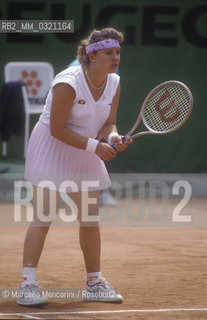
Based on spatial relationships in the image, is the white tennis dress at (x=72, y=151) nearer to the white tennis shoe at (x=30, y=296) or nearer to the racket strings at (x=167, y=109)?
the racket strings at (x=167, y=109)

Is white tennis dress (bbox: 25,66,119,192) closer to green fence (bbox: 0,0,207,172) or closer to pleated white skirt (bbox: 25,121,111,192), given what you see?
pleated white skirt (bbox: 25,121,111,192)

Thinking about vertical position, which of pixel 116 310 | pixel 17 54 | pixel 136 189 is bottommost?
pixel 136 189

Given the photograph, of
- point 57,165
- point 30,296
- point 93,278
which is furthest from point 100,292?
point 57,165

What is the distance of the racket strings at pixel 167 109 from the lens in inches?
167

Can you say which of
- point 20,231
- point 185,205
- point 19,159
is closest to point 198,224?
point 185,205

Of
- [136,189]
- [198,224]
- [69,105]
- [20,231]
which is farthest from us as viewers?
[136,189]

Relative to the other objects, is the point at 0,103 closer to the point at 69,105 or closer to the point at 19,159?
the point at 19,159

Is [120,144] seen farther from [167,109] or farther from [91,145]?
[167,109]

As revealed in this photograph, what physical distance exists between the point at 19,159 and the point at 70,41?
4.71 feet

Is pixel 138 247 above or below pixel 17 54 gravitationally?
below

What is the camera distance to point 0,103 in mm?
8719

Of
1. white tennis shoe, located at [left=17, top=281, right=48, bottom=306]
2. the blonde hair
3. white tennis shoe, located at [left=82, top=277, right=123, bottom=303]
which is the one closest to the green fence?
the blonde hair

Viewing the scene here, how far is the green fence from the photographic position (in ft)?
29.2

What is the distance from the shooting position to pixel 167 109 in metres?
4.29
